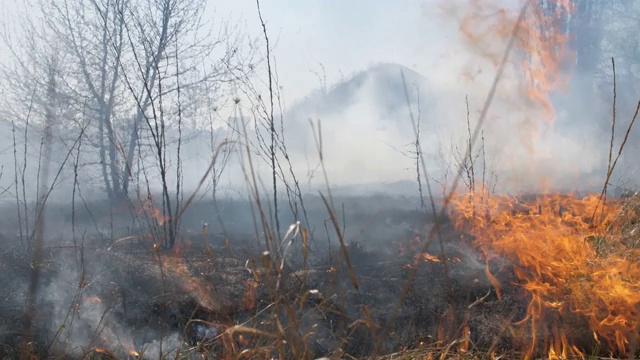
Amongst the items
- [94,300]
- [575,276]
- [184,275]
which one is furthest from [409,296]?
[94,300]

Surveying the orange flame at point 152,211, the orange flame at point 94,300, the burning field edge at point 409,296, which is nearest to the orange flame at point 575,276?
the burning field edge at point 409,296

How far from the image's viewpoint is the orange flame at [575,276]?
3703 millimetres

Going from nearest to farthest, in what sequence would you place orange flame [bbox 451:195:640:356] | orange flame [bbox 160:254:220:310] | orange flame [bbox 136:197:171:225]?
orange flame [bbox 451:195:640:356], orange flame [bbox 160:254:220:310], orange flame [bbox 136:197:171:225]

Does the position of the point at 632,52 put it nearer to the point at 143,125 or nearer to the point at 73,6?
the point at 143,125

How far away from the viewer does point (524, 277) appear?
4621 millimetres

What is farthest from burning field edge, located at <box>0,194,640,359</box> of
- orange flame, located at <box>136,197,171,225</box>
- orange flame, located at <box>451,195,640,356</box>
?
orange flame, located at <box>136,197,171,225</box>

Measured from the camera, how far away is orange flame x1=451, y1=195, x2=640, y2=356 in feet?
12.1

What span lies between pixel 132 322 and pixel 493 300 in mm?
2917

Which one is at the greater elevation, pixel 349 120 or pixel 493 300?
pixel 349 120

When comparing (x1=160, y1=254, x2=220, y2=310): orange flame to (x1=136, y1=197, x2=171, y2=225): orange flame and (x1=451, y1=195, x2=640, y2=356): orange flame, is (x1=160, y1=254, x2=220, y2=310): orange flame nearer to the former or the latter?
(x1=136, y1=197, x2=171, y2=225): orange flame

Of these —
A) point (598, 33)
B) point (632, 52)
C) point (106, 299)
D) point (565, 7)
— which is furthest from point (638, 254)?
point (632, 52)

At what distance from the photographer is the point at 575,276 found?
13.2 ft

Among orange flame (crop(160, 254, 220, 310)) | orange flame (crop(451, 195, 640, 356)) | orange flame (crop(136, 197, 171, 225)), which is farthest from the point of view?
orange flame (crop(136, 197, 171, 225))

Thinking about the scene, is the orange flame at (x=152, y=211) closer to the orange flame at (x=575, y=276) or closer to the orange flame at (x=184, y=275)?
the orange flame at (x=184, y=275)
